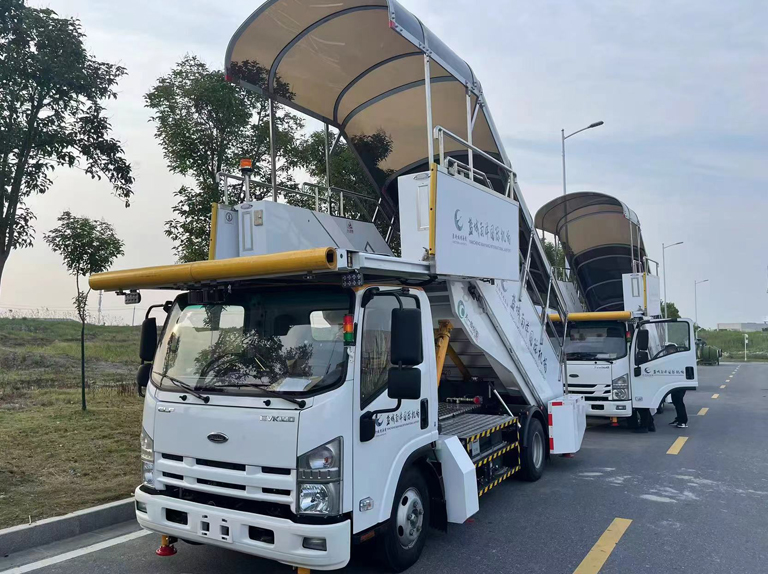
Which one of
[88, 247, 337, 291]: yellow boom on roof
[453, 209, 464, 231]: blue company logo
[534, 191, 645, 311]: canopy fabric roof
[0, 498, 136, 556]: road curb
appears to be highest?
[534, 191, 645, 311]: canopy fabric roof

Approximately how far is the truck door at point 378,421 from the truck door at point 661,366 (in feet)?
23.5

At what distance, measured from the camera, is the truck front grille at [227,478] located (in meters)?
3.60

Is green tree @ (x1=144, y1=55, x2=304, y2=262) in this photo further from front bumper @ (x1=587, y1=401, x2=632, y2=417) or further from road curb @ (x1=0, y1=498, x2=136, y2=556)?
front bumper @ (x1=587, y1=401, x2=632, y2=417)

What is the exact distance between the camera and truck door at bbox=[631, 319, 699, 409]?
1040 centimetres

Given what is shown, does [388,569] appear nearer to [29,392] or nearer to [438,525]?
[438,525]

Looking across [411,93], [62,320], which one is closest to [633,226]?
[411,93]

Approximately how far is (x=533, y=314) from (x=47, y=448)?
6.16 metres

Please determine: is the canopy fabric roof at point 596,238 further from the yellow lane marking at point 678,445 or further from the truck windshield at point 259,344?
the truck windshield at point 259,344

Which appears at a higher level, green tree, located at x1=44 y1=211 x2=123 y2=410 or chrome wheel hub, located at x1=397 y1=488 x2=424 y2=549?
green tree, located at x1=44 y1=211 x2=123 y2=410

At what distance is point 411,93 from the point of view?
22.2 feet

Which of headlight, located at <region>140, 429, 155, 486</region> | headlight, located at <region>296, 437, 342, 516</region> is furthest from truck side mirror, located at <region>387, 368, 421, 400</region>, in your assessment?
headlight, located at <region>140, 429, 155, 486</region>

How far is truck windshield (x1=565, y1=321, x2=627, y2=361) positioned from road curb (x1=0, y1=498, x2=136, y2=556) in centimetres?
757

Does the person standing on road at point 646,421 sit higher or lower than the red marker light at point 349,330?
lower

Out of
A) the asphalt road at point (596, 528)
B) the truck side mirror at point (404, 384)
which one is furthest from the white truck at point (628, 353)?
the truck side mirror at point (404, 384)
